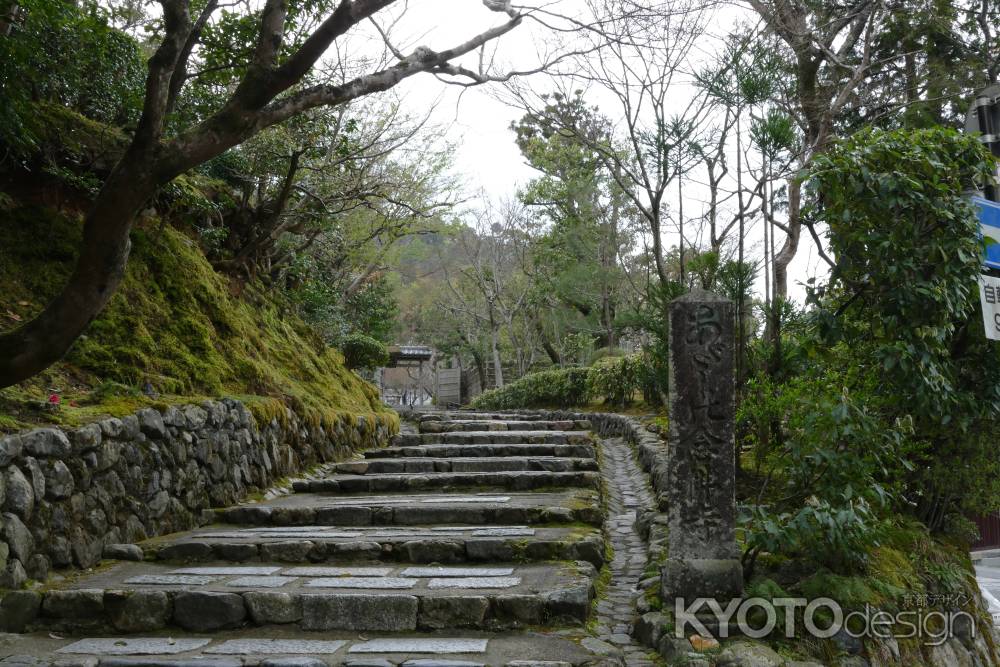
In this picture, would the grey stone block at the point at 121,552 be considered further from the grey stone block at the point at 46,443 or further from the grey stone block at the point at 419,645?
the grey stone block at the point at 419,645

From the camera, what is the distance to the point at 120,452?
5.73 meters

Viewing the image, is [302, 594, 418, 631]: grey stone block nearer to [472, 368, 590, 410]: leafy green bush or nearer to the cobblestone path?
the cobblestone path

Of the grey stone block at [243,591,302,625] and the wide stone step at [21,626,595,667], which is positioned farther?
the grey stone block at [243,591,302,625]

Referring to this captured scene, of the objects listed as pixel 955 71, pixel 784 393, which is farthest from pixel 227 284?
pixel 955 71

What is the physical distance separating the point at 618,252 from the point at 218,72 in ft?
52.0

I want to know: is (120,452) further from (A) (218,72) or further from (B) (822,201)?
(B) (822,201)

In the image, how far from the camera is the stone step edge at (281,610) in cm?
452

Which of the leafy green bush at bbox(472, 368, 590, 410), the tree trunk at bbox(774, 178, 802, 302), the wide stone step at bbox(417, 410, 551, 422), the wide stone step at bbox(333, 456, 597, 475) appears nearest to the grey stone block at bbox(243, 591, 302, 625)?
the wide stone step at bbox(333, 456, 597, 475)

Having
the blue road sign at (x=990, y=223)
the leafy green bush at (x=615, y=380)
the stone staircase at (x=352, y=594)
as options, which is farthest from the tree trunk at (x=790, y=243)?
the blue road sign at (x=990, y=223)

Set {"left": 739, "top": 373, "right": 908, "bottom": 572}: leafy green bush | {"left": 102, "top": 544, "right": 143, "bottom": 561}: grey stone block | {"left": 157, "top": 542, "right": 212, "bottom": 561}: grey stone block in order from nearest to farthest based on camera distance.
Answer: {"left": 739, "top": 373, "right": 908, "bottom": 572}: leafy green bush
{"left": 102, "top": 544, "right": 143, "bottom": 561}: grey stone block
{"left": 157, "top": 542, "right": 212, "bottom": 561}: grey stone block

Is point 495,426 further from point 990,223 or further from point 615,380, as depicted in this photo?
point 990,223

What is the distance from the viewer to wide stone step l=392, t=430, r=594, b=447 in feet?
34.6

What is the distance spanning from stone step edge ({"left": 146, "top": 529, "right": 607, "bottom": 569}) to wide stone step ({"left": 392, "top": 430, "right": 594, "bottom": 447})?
15.2 ft

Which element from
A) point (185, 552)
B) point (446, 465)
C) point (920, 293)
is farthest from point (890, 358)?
point (446, 465)
